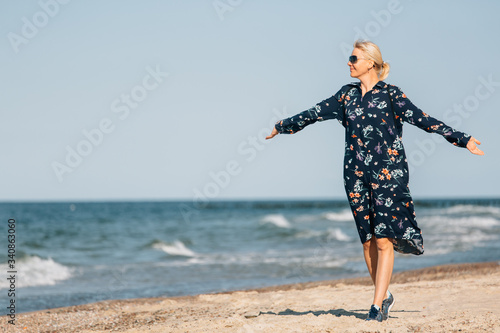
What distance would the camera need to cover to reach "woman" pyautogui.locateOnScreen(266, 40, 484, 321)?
3.98 metres

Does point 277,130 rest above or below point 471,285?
above

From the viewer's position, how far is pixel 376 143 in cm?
402

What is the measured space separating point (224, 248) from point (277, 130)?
14.2 metres

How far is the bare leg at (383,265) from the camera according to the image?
4066 millimetres

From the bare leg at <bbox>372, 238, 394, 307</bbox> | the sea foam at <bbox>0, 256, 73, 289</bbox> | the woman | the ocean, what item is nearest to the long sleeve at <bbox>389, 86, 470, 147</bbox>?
the woman

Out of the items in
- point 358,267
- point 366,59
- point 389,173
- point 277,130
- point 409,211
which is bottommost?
point 358,267

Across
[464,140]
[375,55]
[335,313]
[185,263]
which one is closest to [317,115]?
[375,55]

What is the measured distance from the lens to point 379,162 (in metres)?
4.01

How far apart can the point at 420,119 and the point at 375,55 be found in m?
0.58

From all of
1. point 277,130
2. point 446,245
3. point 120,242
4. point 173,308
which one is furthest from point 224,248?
point 277,130

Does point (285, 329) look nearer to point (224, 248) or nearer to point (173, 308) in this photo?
point (173, 308)

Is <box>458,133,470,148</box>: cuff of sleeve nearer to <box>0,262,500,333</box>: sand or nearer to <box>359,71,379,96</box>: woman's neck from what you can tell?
<box>359,71,379,96</box>: woman's neck

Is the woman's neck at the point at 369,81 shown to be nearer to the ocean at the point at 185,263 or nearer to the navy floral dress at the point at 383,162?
the navy floral dress at the point at 383,162

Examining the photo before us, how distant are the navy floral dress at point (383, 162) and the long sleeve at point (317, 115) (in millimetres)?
127
